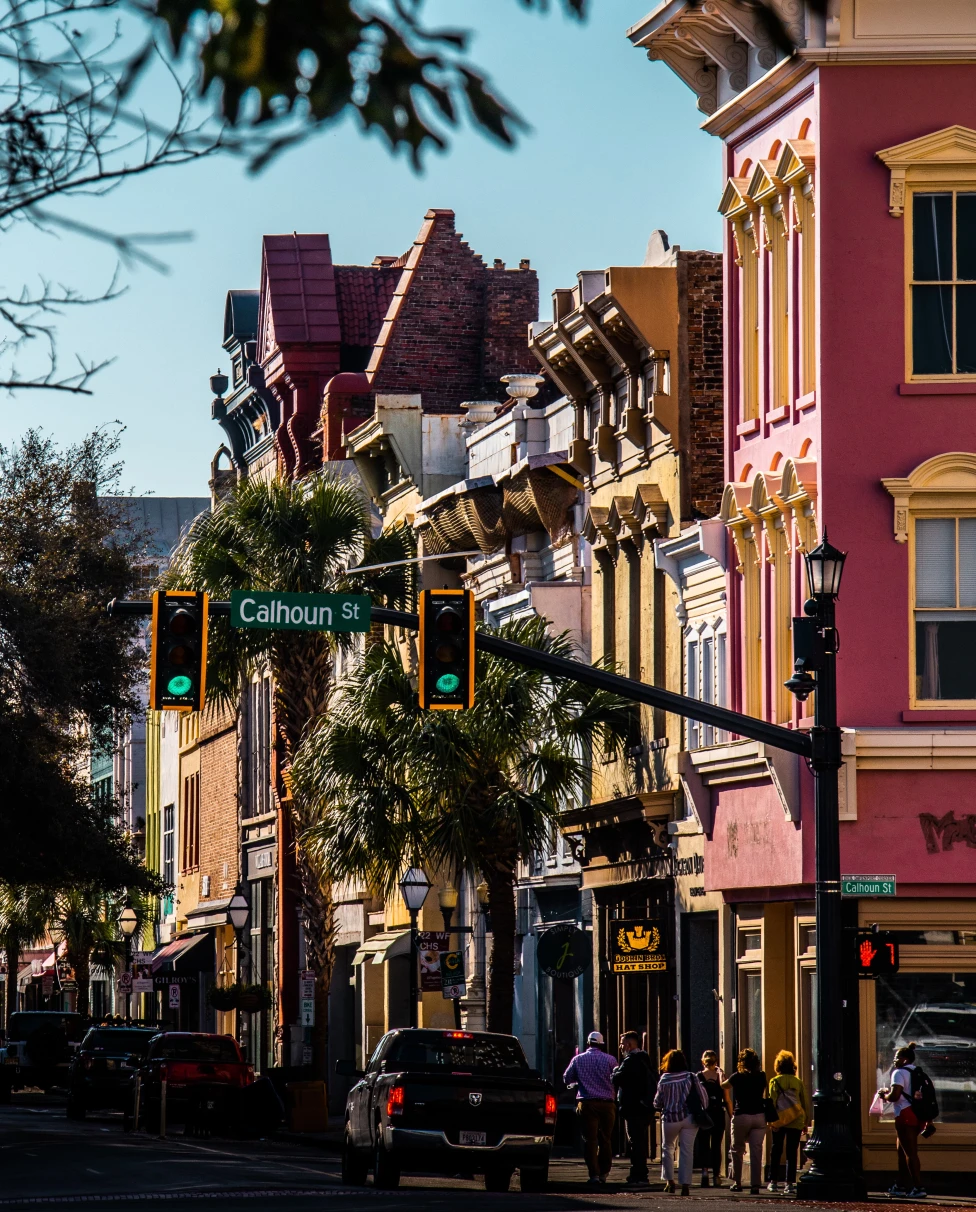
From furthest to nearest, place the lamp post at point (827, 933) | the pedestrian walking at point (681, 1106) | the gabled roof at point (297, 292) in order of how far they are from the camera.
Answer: the gabled roof at point (297, 292) → the pedestrian walking at point (681, 1106) → the lamp post at point (827, 933)

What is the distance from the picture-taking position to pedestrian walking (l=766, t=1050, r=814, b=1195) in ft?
79.0

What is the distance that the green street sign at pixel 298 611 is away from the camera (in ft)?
70.6

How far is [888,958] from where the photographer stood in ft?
69.7

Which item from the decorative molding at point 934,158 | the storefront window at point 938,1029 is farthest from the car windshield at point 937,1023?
the decorative molding at point 934,158

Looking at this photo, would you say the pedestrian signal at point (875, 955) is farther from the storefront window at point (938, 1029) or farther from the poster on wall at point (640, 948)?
the poster on wall at point (640, 948)

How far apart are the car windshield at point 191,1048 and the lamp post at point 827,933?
1554 cm

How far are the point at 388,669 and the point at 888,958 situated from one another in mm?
11921

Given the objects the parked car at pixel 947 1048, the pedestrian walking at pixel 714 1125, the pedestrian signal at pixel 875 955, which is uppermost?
the pedestrian signal at pixel 875 955

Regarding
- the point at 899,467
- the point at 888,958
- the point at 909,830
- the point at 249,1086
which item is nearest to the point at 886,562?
the point at 899,467

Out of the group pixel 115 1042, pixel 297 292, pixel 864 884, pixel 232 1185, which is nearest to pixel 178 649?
pixel 232 1185

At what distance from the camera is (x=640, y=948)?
31.0 metres

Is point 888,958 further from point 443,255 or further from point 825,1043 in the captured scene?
point 443,255

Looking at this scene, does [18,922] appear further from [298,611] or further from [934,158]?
[298,611]

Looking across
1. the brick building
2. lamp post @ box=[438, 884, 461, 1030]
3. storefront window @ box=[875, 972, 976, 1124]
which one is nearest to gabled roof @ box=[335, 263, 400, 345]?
the brick building
